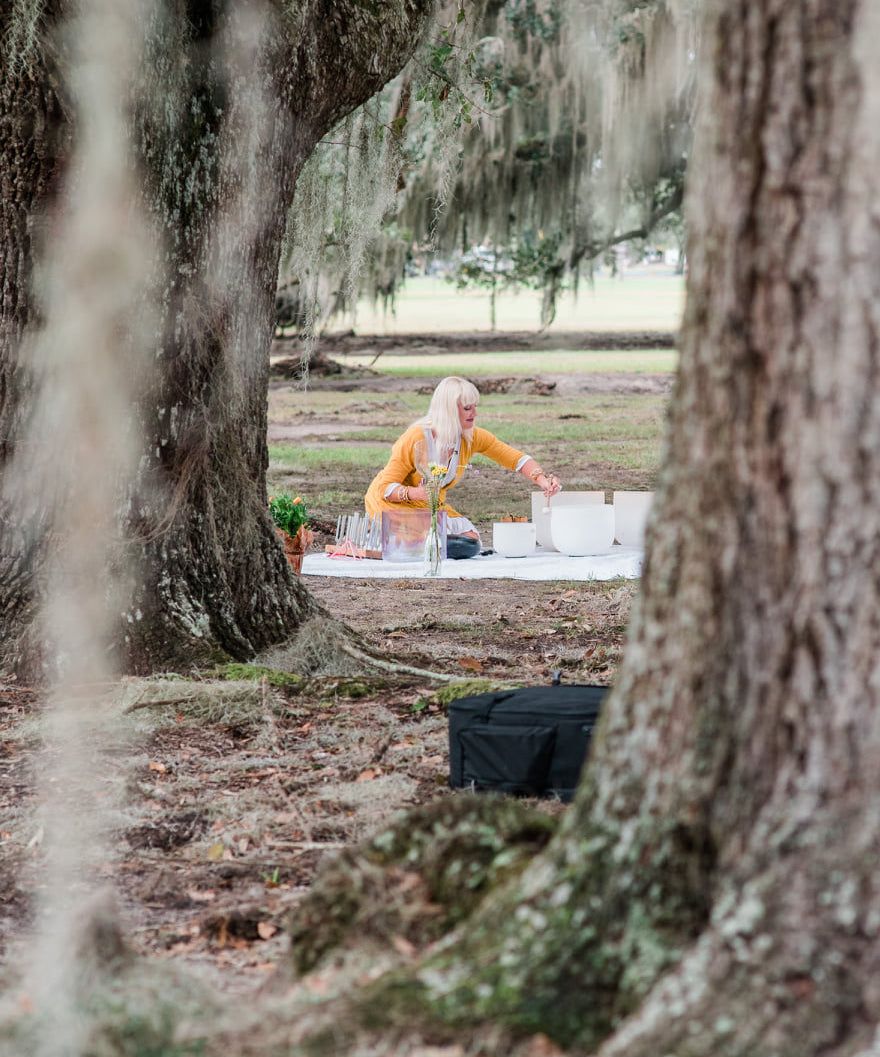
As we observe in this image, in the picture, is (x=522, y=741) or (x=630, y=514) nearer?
(x=522, y=741)

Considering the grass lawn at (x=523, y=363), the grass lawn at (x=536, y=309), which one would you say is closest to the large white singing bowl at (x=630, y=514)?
the grass lawn at (x=523, y=363)

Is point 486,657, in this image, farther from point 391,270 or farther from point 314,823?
point 391,270

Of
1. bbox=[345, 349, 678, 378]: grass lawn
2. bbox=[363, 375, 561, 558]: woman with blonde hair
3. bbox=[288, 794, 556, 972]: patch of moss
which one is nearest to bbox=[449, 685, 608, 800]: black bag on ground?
bbox=[288, 794, 556, 972]: patch of moss

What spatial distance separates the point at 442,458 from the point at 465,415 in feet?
0.91

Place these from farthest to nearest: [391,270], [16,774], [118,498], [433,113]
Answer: [391,270]
[433,113]
[118,498]
[16,774]

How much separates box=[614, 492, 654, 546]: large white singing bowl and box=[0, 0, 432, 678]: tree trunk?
3.31 m

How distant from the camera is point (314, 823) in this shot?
4113 millimetres

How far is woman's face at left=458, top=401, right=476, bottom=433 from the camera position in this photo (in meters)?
8.12

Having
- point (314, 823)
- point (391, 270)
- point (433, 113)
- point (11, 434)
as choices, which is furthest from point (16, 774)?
point (391, 270)

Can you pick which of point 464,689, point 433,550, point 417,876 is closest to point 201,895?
point 417,876

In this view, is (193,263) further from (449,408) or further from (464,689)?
(449,408)

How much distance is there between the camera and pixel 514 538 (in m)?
8.23

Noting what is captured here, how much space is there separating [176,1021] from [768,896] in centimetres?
92

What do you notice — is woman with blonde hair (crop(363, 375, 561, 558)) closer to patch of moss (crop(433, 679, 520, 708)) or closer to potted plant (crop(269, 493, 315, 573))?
potted plant (crop(269, 493, 315, 573))
